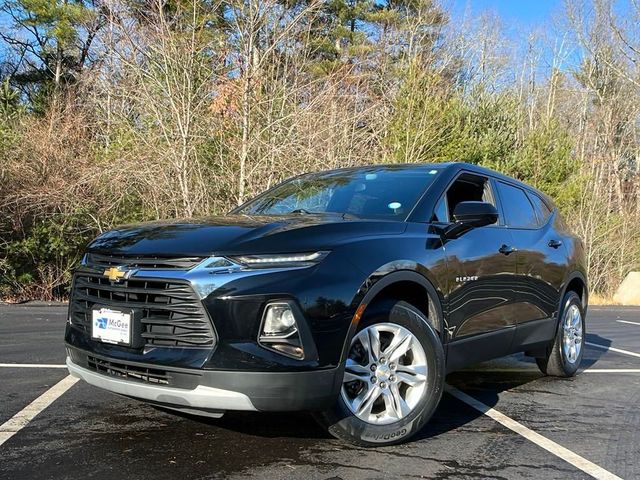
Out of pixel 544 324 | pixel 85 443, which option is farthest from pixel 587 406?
pixel 85 443

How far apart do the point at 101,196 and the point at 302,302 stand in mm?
9989

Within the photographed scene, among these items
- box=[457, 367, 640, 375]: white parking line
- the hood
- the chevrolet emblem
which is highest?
the hood

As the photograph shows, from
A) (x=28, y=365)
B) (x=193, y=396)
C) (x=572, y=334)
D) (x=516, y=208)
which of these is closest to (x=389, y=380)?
(x=193, y=396)

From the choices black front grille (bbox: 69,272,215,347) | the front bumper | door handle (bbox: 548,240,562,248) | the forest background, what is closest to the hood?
black front grille (bbox: 69,272,215,347)

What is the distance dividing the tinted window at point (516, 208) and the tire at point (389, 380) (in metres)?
1.78

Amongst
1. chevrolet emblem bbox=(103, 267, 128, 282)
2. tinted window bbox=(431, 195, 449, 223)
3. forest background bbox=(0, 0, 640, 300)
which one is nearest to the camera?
chevrolet emblem bbox=(103, 267, 128, 282)

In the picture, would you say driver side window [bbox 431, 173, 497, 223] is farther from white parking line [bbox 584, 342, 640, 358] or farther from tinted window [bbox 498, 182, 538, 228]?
white parking line [bbox 584, 342, 640, 358]

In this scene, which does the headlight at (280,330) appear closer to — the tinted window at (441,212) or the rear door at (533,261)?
the tinted window at (441,212)

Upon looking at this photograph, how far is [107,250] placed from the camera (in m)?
3.70

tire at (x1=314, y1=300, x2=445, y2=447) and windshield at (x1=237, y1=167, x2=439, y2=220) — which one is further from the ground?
windshield at (x1=237, y1=167, x2=439, y2=220)

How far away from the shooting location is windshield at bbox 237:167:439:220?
4.39 m

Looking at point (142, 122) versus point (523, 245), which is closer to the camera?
point (523, 245)

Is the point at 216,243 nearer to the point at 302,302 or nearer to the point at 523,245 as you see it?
the point at 302,302

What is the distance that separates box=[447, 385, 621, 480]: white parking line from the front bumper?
146 cm
